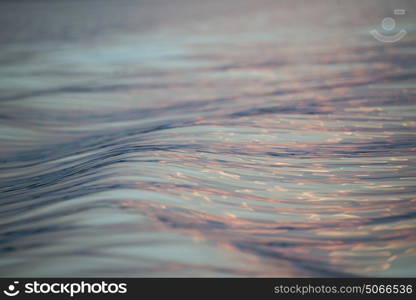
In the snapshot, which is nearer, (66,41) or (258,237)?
(258,237)

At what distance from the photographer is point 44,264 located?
26.2 inches

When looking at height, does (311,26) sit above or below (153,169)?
above

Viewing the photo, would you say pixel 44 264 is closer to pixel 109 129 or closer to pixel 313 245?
pixel 313 245

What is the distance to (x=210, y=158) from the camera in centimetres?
98

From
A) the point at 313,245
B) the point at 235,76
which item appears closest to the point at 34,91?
the point at 235,76

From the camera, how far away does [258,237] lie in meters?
0.71

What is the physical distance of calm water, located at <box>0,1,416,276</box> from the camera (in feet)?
2.23

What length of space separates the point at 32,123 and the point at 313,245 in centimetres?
90

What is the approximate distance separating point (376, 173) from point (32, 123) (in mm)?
846

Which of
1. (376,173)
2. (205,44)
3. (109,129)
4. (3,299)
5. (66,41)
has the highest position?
(66,41)

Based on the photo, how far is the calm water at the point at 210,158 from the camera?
0.68 meters

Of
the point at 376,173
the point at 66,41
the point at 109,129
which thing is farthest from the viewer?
the point at 66,41

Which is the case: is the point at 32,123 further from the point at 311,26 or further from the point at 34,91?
the point at 311,26

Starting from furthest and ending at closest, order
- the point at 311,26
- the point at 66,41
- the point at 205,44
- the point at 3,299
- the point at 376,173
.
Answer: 1. the point at 311,26
2. the point at 66,41
3. the point at 205,44
4. the point at 376,173
5. the point at 3,299
